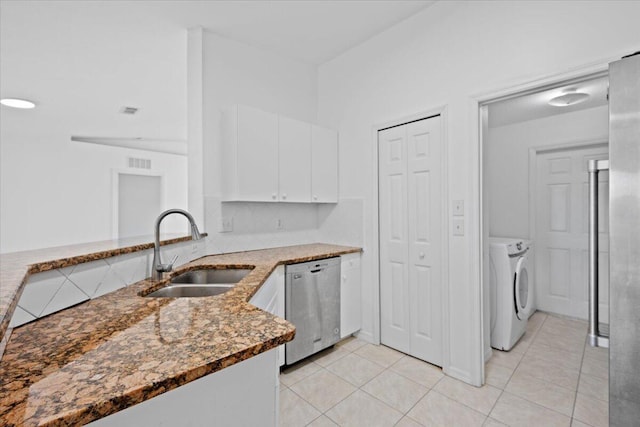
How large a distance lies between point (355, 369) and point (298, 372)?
1.44 ft

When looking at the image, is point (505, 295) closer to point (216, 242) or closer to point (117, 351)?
point (216, 242)

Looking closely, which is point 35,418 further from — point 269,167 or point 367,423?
point 269,167

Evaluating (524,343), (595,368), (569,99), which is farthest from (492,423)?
(569,99)

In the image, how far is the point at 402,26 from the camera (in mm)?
2520

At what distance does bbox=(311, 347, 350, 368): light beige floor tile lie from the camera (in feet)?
7.89

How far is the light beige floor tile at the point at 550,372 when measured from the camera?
6.88ft

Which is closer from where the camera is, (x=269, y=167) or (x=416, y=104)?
(x=416, y=104)

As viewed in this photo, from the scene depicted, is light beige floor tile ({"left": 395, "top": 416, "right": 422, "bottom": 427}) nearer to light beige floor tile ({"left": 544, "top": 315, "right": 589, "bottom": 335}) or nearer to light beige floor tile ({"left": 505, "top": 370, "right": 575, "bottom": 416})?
light beige floor tile ({"left": 505, "top": 370, "right": 575, "bottom": 416})

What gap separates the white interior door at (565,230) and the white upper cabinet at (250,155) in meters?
3.35

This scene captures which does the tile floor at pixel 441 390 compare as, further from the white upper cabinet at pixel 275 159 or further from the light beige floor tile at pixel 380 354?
the white upper cabinet at pixel 275 159

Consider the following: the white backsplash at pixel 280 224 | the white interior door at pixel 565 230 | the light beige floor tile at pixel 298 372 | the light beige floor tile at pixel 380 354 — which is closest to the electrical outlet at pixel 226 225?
the white backsplash at pixel 280 224

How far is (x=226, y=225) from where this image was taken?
2.64m

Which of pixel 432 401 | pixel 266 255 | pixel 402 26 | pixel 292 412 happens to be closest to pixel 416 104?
pixel 402 26

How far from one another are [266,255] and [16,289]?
171cm
